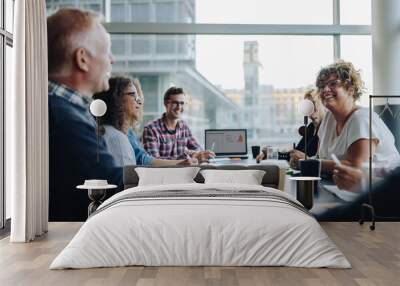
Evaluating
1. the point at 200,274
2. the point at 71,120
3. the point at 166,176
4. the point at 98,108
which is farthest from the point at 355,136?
the point at 200,274

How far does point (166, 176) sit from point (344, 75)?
281 cm

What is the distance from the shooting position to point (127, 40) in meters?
7.74

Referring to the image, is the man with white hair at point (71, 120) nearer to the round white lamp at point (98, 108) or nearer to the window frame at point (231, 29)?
the round white lamp at point (98, 108)

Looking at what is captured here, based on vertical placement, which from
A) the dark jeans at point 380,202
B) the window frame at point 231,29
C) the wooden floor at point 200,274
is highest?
the window frame at point 231,29

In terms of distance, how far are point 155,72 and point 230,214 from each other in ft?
11.6

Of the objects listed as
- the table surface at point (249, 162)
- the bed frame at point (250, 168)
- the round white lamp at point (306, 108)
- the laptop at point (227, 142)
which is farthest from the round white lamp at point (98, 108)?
the round white lamp at point (306, 108)

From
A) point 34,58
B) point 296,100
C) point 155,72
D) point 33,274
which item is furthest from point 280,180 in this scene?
point 33,274

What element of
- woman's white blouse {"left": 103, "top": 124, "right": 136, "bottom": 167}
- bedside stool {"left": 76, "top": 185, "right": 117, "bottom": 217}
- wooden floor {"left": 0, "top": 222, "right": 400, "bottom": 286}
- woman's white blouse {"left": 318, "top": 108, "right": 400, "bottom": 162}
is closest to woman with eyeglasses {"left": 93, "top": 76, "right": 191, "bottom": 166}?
woman's white blouse {"left": 103, "top": 124, "right": 136, "bottom": 167}

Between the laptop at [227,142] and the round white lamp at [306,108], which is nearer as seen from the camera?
the round white lamp at [306,108]

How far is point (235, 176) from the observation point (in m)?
6.80

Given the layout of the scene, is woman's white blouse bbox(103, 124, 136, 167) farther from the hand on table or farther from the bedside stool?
the hand on table

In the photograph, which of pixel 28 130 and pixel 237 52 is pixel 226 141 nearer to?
pixel 237 52

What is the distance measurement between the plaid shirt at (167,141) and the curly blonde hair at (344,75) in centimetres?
187

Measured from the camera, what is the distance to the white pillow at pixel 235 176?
6762mm
